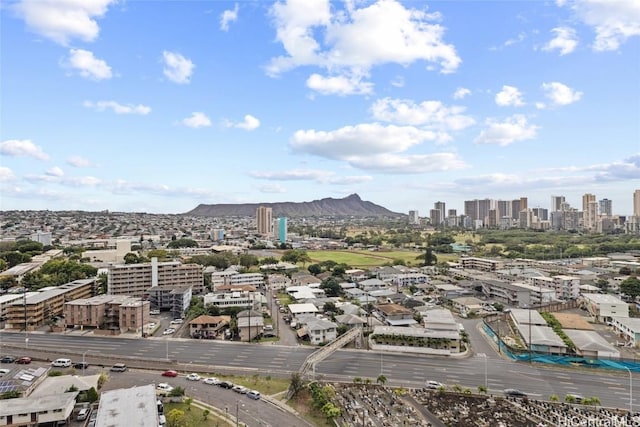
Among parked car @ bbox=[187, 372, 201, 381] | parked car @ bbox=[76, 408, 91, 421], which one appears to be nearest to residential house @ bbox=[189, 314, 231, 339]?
parked car @ bbox=[187, 372, 201, 381]

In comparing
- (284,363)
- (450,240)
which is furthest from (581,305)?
(450,240)

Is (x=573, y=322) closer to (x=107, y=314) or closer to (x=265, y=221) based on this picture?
(x=107, y=314)

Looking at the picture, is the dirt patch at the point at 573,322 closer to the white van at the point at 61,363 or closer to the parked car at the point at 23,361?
the white van at the point at 61,363

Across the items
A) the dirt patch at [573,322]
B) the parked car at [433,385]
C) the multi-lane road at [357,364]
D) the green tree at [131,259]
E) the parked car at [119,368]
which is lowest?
the multi-lane road at [357,364]

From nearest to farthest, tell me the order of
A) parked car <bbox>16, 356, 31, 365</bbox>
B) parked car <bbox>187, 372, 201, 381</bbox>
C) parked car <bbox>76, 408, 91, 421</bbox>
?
1. parked car <bbox>76, 408, 91, 421</bbox>
2. parked car <bbox>187, 372, 201, 381</bbox>
3. parked car <bbox>16, 356, 31, 365</bbox>

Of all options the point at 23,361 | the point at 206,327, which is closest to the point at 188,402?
the point at 206,327

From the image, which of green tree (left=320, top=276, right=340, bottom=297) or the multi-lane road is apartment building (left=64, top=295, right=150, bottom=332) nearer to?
the multi-lane road

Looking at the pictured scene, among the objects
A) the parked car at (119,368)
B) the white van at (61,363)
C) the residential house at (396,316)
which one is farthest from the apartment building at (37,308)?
the residential house at (396,316)
